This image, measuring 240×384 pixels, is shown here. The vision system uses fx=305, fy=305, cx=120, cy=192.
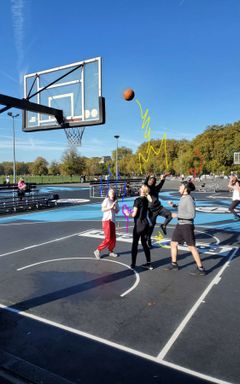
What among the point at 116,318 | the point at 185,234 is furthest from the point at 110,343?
the point at 185,234

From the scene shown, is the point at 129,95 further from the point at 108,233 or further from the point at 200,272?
the point at 200,272

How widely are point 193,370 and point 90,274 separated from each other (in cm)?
343

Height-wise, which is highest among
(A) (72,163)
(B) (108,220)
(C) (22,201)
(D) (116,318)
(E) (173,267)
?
(A) (72,163)

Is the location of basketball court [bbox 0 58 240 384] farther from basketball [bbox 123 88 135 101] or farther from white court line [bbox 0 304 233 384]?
basketball [bbox 123 88 135 101]

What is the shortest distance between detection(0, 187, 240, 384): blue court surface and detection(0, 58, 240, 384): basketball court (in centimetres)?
1

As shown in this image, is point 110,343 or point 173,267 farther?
point 173,267

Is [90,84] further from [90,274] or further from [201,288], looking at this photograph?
[201,288]

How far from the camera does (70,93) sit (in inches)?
312

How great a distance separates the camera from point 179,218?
6.38 meters

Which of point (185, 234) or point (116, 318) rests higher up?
point (185, 234)

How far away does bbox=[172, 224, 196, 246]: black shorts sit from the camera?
6262 millimetres

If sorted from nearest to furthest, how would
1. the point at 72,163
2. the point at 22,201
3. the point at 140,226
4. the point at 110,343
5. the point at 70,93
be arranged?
1. the point at 110,343
2. the point at 140,226
3. the point at 70,93
4. the point at 22,201
5. the point at 72,163

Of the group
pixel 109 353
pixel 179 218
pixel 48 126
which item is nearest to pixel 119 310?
pixel 109 353

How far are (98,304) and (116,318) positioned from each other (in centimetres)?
57
